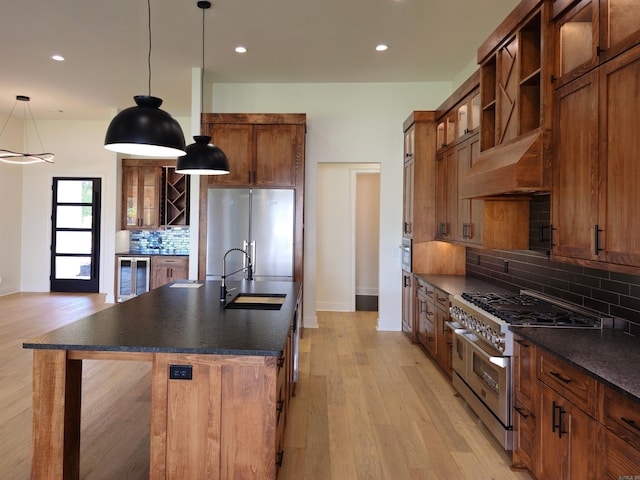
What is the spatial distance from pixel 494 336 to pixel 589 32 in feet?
5.72

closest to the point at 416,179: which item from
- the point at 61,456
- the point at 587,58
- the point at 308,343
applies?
the point at 308,343

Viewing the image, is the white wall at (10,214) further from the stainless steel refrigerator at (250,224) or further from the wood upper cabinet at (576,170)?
the wood upper cabinet at (576,170)

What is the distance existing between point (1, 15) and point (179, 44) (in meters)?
1.57

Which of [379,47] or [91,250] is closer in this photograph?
[379,47]

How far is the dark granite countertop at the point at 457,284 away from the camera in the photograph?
3631 mm

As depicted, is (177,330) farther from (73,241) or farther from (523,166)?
(73,241)

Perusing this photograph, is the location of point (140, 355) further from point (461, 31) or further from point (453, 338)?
point (461, 31)

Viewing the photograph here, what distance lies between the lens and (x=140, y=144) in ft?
7.27

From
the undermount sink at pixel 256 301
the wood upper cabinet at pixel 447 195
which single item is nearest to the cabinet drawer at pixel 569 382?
the undermount sink at pixel 256 301

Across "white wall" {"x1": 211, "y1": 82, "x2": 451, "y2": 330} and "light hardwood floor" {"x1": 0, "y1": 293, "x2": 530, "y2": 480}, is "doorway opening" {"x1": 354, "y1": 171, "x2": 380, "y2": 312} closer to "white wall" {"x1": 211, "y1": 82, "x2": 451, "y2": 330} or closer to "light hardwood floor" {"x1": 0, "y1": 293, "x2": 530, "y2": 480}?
"white wall" {"x1": 211, "y1": 82, "x2": 451, "y2": 330}

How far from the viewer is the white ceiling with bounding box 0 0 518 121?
3699mm

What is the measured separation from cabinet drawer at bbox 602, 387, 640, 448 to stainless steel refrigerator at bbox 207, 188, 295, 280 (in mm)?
3809

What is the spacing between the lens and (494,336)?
251 centimetres

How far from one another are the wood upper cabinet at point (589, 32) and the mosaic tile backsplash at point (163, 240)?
22.5 feet
